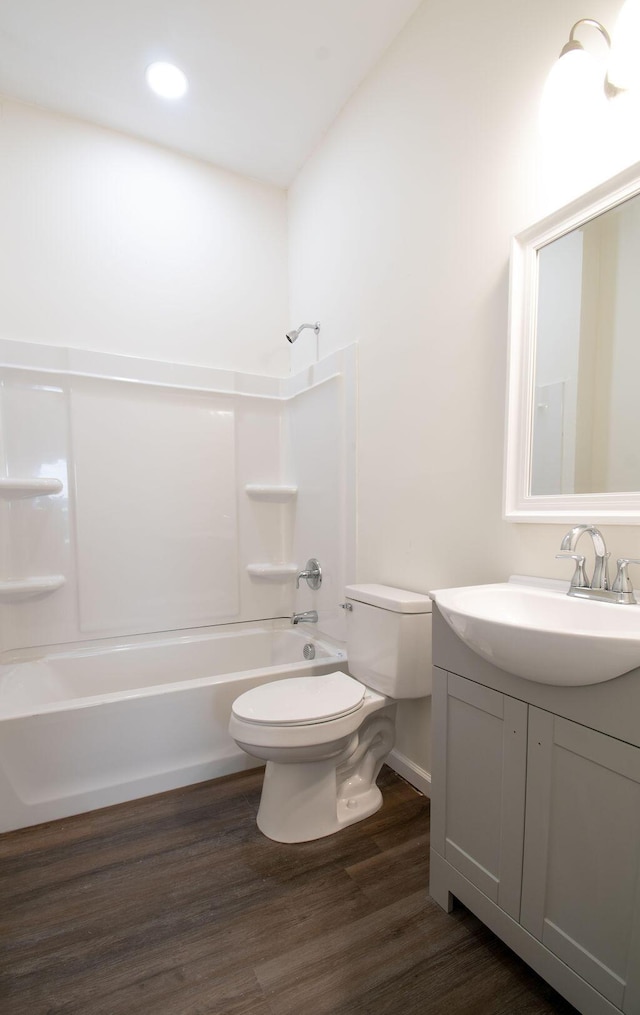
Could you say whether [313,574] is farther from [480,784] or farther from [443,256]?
[443,256]

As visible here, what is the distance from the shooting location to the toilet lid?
4.59 feet

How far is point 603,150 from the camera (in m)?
1.10

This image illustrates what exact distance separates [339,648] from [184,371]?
1.66 metres

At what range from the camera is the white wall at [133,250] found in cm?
210

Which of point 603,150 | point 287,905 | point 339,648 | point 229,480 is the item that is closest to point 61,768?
point 287,905

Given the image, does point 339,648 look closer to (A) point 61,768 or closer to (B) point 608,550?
(A) point 61,768

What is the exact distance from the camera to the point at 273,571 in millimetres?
2582

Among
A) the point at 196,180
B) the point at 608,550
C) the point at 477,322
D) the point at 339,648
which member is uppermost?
the point at 196,180

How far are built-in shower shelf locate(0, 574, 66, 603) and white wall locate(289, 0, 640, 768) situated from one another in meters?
1.43

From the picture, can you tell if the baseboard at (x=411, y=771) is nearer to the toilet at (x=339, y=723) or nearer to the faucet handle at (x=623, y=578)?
the toilet at (x=339, y=723)

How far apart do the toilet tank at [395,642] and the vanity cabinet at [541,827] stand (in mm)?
359

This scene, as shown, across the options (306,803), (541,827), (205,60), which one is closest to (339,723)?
(306,803)

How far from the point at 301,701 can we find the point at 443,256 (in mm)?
1616

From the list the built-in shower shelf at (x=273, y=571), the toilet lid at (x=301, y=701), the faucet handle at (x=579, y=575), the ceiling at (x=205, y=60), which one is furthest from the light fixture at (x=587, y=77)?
the built-in shower shelf at (x=273, y=571)
